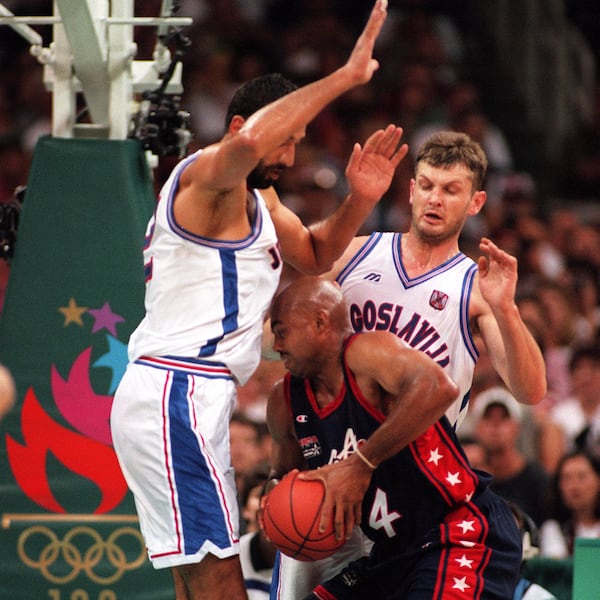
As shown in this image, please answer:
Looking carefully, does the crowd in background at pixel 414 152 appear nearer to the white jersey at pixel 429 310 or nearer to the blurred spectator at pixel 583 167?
the blurred spectator at pixel 583 167

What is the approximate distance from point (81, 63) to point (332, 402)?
7.09ft

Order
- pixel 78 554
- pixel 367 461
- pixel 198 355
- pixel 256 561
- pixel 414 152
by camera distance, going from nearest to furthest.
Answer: pixel 367 461
pixel 198 355
pixel 78 554
pixel 256 561
pixel 414 152

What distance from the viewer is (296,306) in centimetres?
435

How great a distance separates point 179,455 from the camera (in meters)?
4.25

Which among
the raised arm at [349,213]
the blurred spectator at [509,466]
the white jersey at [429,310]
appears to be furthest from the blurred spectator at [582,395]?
the raised arm at [349,213]

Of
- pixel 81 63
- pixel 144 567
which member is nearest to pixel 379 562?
pixel 144 567

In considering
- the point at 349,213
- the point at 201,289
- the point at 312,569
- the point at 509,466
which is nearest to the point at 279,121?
the point at 201,289

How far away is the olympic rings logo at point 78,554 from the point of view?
554 cm

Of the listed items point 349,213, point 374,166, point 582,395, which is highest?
point 374,166

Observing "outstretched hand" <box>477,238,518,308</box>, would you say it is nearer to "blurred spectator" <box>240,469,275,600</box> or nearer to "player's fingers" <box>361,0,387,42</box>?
"player's fingers" <box>361,0,387,42</box>

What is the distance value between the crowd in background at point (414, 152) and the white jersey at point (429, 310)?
2714 millimetres

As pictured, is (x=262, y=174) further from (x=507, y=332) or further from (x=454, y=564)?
(x=454, y=564)

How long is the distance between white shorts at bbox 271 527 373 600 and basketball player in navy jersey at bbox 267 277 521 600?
21 cm

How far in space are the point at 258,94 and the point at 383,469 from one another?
4.42 feet
